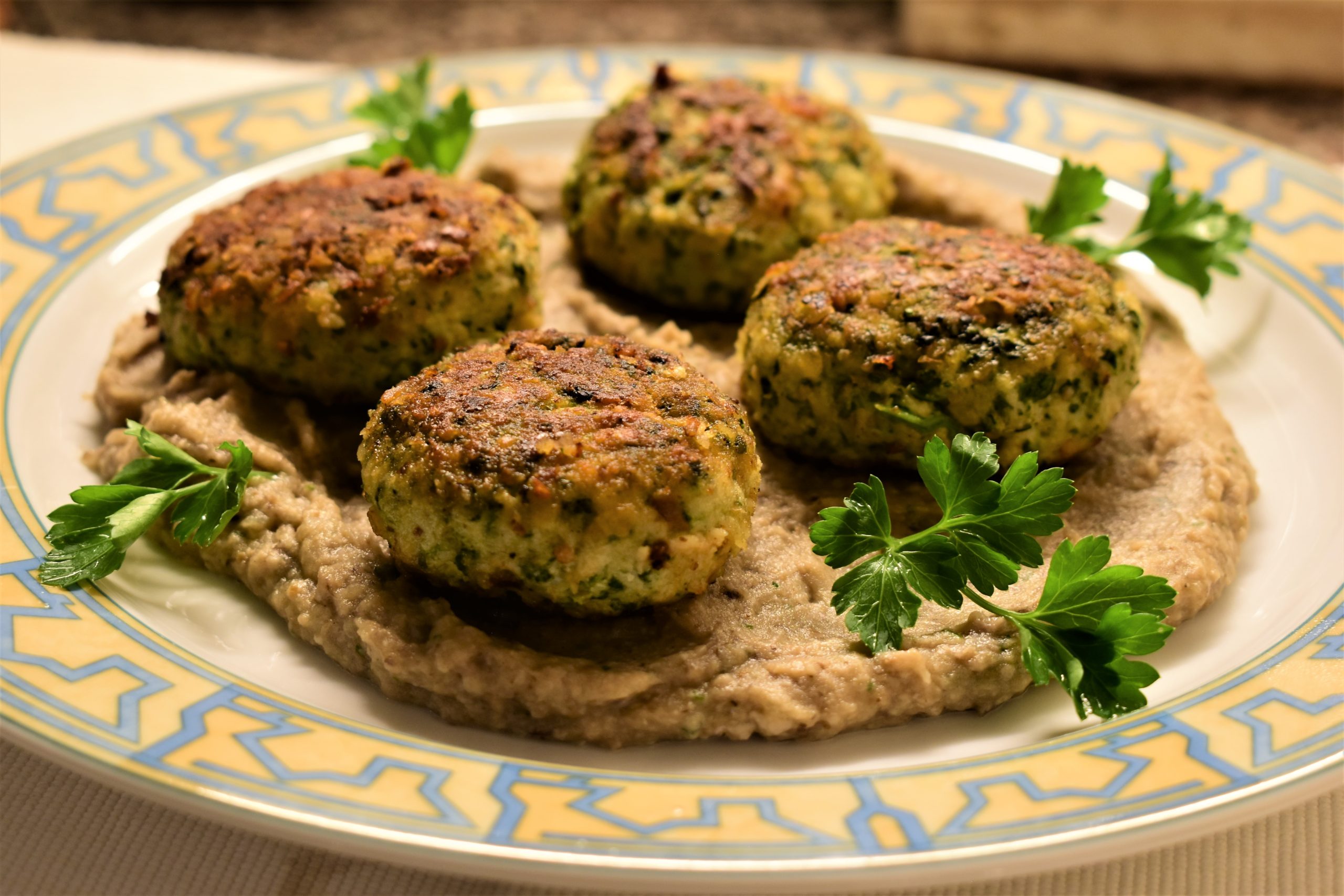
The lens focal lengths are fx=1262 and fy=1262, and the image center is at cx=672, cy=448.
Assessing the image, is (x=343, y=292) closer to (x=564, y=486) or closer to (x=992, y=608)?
(x=564, y=486)

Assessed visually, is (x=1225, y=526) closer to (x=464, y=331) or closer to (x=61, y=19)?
(x=464, y=331)

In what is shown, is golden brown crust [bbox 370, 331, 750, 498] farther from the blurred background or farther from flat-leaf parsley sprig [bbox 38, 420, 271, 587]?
the blurred background

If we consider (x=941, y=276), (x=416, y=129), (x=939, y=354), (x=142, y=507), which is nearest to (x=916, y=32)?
(x=416, y=129)

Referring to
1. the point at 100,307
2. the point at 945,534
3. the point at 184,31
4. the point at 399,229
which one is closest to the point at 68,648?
the point at 399,229

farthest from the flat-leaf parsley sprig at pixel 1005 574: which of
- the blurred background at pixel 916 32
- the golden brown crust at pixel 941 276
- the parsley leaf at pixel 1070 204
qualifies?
the blurred background at pixel 916 32

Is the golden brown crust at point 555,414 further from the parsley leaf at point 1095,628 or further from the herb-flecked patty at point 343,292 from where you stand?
the parsley leaf at point 1095,628

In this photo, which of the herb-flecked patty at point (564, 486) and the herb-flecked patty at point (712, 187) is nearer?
the herb-flecked patty at point (564, 486)
